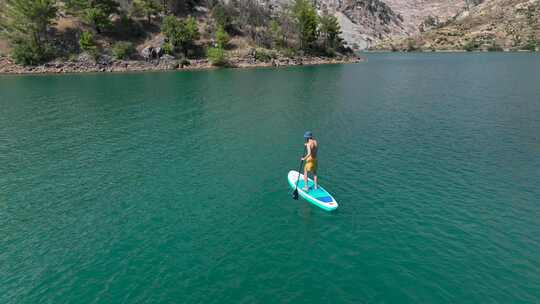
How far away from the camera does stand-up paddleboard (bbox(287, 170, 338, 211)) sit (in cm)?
2811

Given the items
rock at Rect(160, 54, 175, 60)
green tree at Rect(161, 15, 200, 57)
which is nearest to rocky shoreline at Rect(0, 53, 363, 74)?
rock at Rect(160, 54, 175, 60)

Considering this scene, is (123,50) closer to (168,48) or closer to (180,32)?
(168,48)

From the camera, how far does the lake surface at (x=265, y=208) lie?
19844mm

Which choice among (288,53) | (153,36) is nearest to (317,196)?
(288,53)

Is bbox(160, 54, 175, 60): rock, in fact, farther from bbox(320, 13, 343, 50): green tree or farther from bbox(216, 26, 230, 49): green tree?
bbox(320, 13, 343, 50): green tree

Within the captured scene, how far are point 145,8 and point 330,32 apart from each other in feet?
291

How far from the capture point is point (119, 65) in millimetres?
132750

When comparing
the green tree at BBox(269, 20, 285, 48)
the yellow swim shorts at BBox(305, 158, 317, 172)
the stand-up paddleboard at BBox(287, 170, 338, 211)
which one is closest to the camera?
the stand-up paddleboard at BBox(287, 170, 338, 211)

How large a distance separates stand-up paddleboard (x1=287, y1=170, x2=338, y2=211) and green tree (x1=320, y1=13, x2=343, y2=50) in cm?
15538

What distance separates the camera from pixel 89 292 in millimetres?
19250

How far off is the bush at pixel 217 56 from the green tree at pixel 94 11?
42.6 meters

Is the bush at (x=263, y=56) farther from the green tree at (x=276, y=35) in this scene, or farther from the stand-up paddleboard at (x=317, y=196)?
the stand-up paddleboard at (x=317, y=196)

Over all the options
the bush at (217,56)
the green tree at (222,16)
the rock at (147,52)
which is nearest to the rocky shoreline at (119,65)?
the rock at (147,52)

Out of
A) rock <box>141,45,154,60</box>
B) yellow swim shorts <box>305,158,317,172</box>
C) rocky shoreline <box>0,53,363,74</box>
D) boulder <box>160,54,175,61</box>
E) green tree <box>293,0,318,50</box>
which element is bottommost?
yellow swim shorts <box>305,158,317,172</box>
